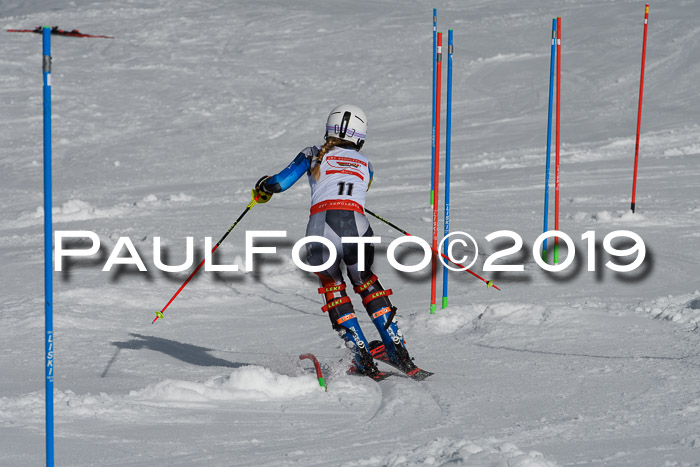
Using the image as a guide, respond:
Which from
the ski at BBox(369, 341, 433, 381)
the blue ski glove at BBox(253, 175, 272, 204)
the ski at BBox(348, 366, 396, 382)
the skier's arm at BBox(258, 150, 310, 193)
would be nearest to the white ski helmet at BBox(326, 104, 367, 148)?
the skier's arm at BBox(258, 150, 310, 193)

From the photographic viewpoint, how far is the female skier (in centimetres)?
567

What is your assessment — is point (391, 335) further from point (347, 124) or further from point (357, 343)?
point (347, 124)

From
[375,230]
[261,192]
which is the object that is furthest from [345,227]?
[375,230]

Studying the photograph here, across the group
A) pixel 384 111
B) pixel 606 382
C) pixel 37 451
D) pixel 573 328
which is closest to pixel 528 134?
pixel 384 111

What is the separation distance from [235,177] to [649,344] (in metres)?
11.8

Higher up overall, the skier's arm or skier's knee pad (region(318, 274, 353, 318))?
the skier's arm

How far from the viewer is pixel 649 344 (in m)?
5.90

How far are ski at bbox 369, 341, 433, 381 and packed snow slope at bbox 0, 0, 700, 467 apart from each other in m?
0.08

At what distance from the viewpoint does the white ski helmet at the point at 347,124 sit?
5801 mm

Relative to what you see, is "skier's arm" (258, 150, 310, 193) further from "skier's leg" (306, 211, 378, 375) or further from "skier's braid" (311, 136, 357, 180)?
"skier's leg" (306, 211, 378, 375)

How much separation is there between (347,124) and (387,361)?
1582 mm

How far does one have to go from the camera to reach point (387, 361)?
5805 mm
